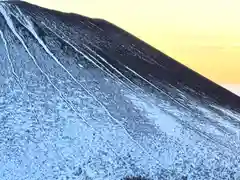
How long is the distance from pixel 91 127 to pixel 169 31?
335 millimetres

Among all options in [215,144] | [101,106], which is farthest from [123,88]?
[215,144]

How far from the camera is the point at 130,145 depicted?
27.1 inches

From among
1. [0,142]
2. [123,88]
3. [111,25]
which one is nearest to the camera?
[0,142]

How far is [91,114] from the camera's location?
2.28 ft

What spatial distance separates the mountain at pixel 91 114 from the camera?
654 millimetres

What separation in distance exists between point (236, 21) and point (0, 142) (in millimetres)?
570

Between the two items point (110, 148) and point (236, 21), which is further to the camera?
point (236, 21)

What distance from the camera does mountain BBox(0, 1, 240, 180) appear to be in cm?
65

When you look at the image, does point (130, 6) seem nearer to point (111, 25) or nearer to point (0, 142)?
point (111, 25)

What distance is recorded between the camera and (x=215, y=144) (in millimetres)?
734

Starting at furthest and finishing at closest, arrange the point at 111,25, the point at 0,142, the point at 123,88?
1. the point at 111,25
2. the point at 123,88
3. the point at 0,142

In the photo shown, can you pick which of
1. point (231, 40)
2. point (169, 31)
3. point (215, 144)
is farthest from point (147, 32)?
point (215, 144)

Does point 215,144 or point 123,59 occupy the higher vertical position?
point 123,59

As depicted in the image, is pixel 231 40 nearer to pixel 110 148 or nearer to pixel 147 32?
pixel 147 32
